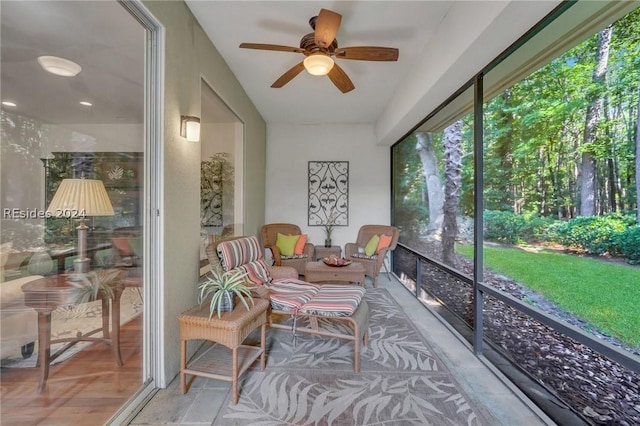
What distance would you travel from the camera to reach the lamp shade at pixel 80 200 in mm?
1308

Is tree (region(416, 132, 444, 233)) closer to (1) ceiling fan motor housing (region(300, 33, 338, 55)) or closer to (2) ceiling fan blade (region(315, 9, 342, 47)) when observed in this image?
(1) ceiling fan motor housing (region(300, 33, 338, 55))

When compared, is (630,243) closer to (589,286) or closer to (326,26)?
(589,286)

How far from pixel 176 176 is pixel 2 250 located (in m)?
1.09

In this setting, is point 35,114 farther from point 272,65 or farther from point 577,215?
point 577,215

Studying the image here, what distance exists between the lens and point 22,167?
1145 mm

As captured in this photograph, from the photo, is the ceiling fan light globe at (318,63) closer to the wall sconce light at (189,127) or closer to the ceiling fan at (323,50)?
the ceiling fan at (323,50)

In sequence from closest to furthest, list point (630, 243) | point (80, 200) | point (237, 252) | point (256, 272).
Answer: point (630, 243) → point (80, 200) → point (237, 252) → point (256, 272)

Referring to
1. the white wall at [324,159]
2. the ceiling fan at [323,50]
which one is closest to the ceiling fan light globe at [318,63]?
the ceiling fan at [323,50]

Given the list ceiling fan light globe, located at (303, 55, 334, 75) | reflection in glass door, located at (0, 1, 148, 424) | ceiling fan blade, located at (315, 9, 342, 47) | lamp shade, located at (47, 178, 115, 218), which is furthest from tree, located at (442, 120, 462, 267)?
lamp shade, located at (47, 178, 115, 218)

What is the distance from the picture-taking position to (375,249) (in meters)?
4.67

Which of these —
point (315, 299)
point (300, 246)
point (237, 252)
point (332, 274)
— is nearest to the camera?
point (315, 299)

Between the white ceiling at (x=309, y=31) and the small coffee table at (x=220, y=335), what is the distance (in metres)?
2.36

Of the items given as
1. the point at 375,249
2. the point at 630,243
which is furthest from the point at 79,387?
the point at 375,249

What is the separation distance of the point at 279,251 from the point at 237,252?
188 cm
